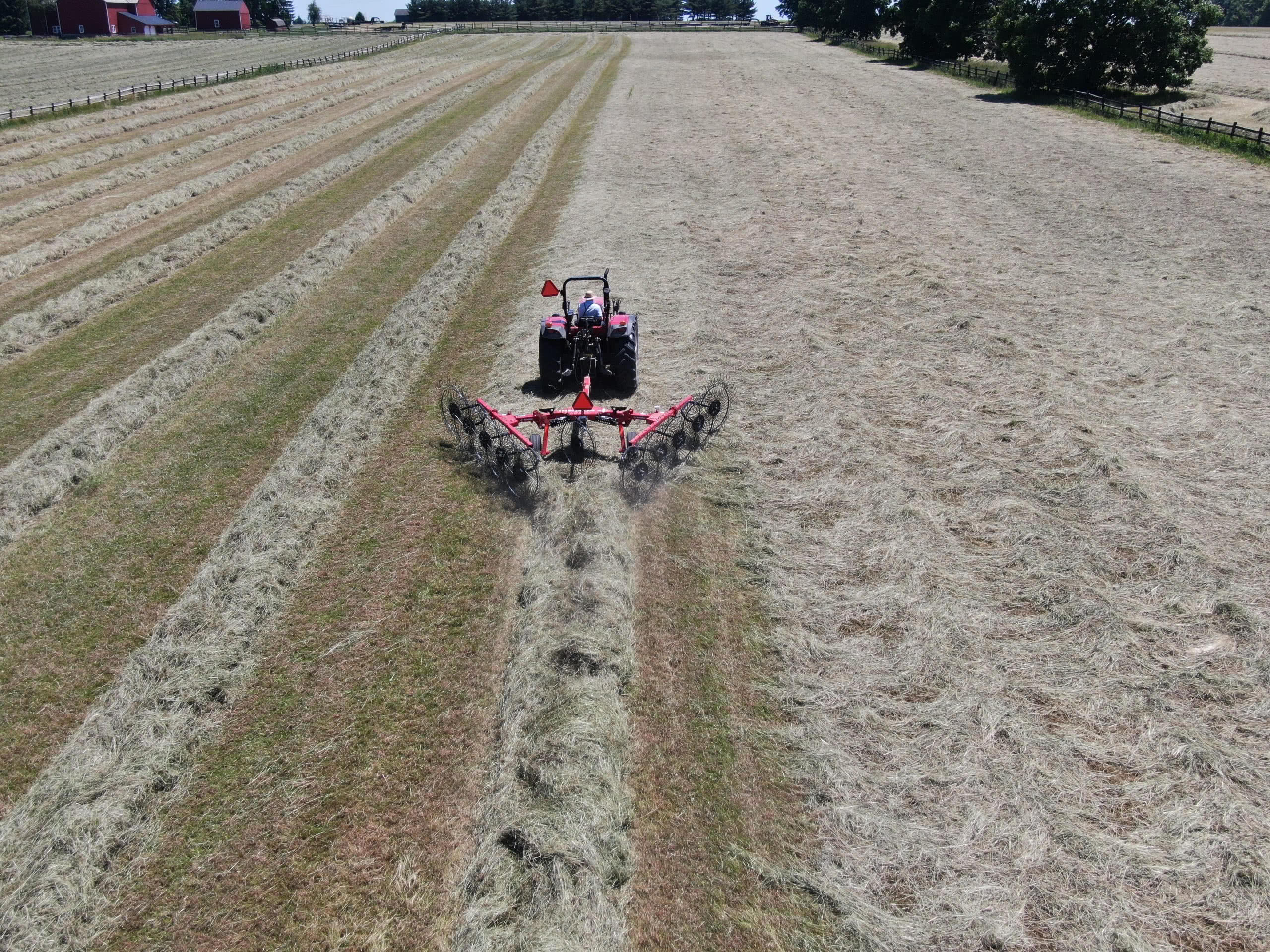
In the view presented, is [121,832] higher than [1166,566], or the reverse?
[1166,566]

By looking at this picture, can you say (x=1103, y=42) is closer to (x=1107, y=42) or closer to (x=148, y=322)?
(x=1107, y=42)

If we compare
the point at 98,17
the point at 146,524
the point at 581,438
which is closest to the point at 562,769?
the point at 581,438

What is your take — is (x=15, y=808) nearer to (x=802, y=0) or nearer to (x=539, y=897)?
(x=539, y=897)

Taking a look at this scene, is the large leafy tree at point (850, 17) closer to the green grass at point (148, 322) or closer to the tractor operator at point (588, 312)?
the green grass at point (148, 322)

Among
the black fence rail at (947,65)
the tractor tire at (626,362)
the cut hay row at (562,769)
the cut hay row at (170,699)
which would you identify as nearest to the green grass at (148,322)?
the cut hay row at (170,699)

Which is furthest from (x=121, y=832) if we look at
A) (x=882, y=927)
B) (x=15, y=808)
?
(x=882, y=927)

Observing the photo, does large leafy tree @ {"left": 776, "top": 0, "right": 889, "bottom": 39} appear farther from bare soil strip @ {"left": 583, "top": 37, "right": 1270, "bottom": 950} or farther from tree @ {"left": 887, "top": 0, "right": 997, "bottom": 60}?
bare soil strip @ {"left": 583, "top": 37, "right": 1270, "bottom": 950}
